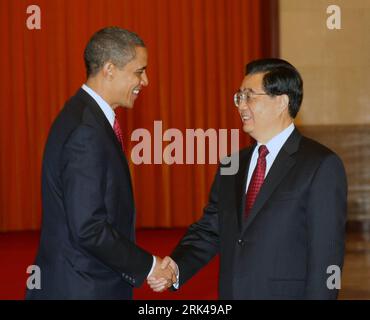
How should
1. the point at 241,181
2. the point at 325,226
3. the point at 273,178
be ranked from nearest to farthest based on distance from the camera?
the point at 325,226 → the point at 273,178 → the point at 241,181

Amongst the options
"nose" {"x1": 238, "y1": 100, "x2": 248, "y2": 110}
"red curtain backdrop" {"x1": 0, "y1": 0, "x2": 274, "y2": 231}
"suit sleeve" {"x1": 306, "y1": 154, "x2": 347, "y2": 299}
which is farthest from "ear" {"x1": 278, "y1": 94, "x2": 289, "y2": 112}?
"red curtain backdrop" {"x1": 0, "y1": 0, "x2": 274, "y2": 231}

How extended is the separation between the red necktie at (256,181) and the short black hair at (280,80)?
0.58 ft

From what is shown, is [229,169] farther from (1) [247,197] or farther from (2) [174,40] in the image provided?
(2) [174,40]

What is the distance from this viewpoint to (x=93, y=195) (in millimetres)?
2209

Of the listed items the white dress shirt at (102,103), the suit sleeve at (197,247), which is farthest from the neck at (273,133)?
the white dress shirt at (102,103)

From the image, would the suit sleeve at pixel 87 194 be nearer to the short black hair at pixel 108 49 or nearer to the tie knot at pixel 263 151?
the short black hair at pixel 108 49

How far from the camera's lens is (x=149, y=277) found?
96.1 inches

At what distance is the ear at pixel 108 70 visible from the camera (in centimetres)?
238

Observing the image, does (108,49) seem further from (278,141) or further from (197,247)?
(197,247)

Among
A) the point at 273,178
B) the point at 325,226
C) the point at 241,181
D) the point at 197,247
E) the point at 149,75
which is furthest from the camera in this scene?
the point at 149,75

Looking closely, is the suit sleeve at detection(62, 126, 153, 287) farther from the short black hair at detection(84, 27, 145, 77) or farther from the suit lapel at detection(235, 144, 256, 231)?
the suit lapel at detection(235, 144, 256, 231)

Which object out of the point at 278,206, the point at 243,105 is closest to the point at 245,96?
the point at 243,105

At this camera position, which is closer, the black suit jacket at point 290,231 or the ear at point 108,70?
the black suit jacket at point 290,231

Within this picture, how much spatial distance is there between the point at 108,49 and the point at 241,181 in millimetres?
605
